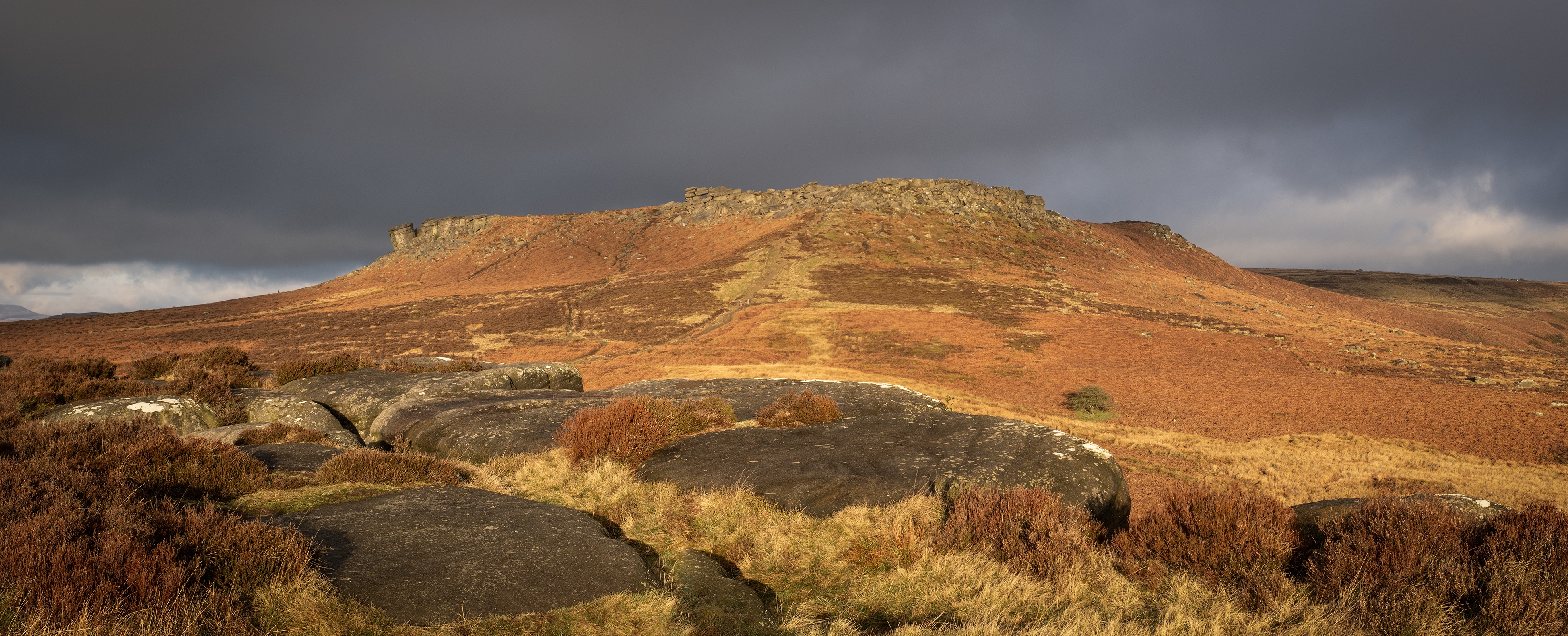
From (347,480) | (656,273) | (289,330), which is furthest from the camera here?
(656,273)

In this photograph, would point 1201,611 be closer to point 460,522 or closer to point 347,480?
point 460,522

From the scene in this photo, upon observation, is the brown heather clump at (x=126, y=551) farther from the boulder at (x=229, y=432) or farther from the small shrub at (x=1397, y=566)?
the small shrub at (x=1397, y=566)

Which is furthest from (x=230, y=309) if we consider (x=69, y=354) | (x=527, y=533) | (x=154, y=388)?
(x=527, y=533)

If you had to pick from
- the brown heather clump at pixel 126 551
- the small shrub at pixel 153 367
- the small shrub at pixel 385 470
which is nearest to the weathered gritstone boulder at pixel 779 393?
the small shrub at pixel 385 470

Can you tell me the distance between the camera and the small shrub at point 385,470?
256 inches

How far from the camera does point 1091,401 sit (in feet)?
87.2

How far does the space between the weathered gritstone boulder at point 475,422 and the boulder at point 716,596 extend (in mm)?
4473

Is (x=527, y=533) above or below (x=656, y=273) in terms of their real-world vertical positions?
below

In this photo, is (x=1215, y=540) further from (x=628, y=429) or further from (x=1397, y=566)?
(x=628, y=429)

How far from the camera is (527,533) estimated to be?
5301 millimetres

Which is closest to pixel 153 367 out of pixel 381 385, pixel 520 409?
pixel 381 385

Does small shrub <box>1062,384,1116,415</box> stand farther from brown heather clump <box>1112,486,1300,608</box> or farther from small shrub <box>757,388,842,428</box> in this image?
brown heather clump <box>1112,486,1300,608</box>

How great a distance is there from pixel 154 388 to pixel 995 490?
1520cm

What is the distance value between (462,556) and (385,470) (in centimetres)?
288
